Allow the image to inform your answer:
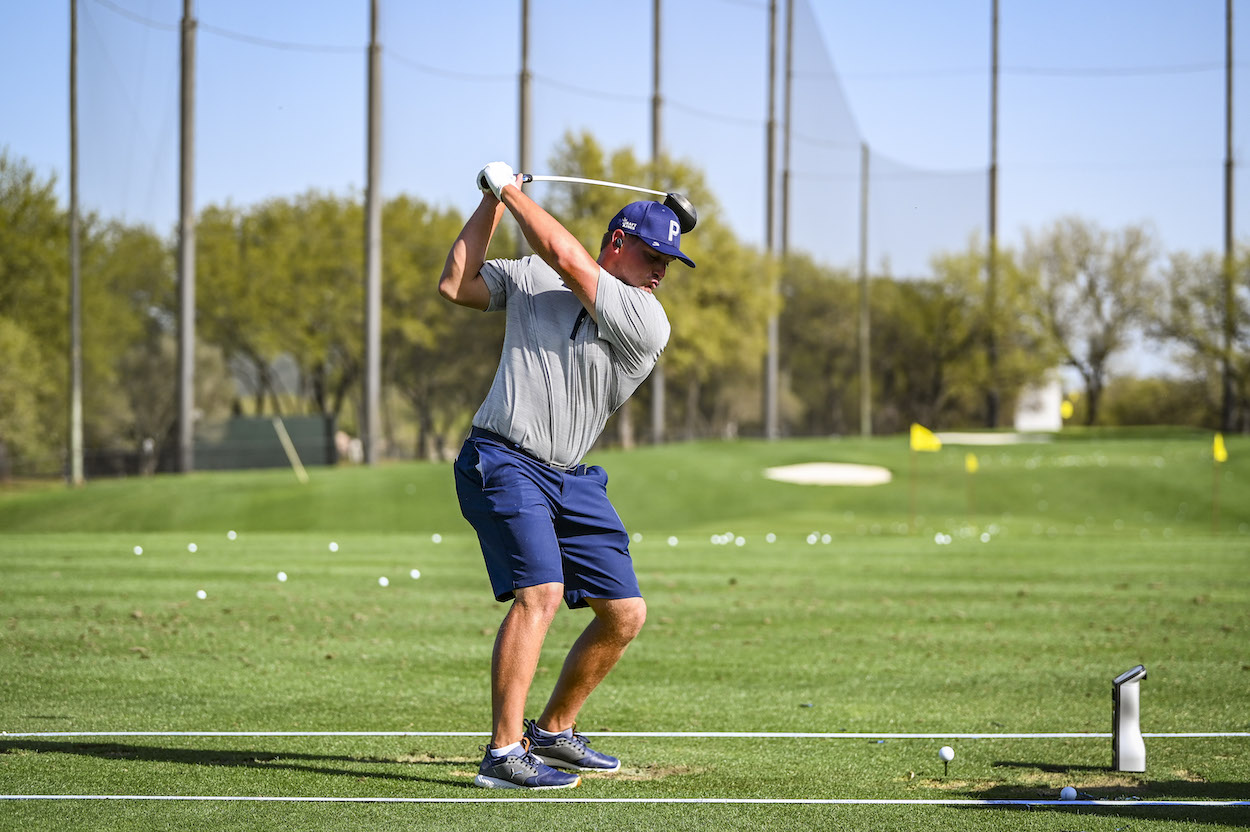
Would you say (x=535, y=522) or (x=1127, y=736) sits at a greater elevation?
(x=535, y=522)

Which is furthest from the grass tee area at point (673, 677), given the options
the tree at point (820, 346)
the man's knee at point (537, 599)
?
the tree at point (820, 346)

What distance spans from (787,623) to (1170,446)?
88.3ft

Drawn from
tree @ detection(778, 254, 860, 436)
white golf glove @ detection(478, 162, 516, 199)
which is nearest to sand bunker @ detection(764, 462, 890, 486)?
white golf glove @ detection(478, 162, 516, 199)

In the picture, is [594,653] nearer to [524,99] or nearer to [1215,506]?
[1215,506]

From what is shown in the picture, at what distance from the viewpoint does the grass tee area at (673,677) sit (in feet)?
15.5

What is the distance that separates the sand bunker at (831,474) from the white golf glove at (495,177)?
24.1 metres

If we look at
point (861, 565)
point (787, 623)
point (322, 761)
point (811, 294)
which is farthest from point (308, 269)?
point (322, 761)

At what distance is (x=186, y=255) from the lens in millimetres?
33188

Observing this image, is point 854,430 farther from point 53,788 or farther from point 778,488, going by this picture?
point 53,788

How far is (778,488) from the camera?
2833 centimetres

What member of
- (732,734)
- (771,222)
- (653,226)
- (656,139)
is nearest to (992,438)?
(771,222)

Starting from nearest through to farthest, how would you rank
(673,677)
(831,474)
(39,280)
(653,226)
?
(653,226), (673,677), (831,474), (39,280)

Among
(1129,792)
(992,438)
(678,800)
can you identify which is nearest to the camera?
(678,800)

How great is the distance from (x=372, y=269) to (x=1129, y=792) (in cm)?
3008
